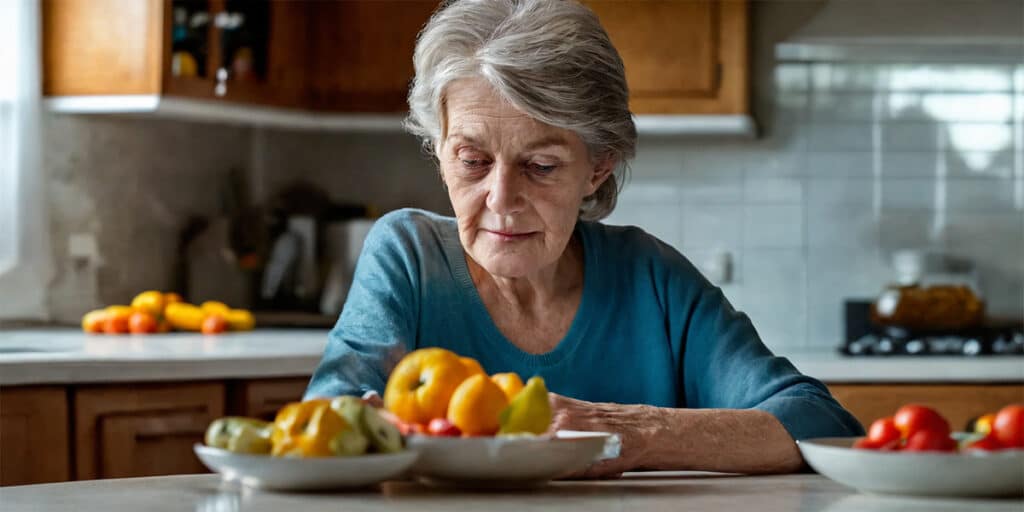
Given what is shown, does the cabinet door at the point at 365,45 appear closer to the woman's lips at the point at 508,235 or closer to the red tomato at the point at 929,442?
the woman's lips at the point at 508,235

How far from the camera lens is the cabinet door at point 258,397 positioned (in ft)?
9.42

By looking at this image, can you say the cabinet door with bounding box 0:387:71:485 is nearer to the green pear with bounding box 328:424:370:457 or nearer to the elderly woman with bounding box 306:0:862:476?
the elderly woman with bounding box 306:0:862:476

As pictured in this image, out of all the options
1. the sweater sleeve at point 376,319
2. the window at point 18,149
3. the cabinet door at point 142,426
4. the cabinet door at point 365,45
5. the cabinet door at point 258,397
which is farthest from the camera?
the cabinet door at point 365,45

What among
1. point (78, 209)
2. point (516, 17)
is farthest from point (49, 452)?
point (516, 17)

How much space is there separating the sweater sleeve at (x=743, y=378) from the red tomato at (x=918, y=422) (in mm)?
377

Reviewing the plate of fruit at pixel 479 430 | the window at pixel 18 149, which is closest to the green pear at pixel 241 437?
the plate of fruit at pixel 479 430

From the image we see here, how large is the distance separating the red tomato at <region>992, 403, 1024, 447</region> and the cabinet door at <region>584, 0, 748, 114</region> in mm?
2505

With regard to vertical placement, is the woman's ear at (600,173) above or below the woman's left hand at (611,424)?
above

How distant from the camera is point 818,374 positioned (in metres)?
3.42

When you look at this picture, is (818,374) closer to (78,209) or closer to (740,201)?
(740,201)

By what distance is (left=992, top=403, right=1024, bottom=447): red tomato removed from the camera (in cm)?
128

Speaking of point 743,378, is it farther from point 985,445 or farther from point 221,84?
point 221,84

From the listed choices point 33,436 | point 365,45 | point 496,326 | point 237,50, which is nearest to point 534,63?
point 496,326

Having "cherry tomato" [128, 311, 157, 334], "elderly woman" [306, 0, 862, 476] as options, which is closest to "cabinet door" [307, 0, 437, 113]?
"cherry tomato" [128, 311, 157, 334]
